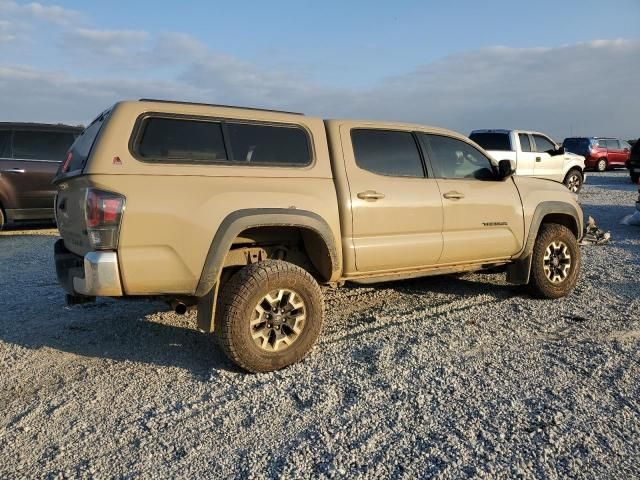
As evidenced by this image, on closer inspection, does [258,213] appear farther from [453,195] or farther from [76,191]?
[453,195]

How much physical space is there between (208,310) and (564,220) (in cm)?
433

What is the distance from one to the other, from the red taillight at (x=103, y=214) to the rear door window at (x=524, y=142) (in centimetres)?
1271

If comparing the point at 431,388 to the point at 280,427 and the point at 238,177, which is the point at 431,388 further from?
the point at 238,177

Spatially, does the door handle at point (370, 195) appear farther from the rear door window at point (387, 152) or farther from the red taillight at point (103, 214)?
the red taillight at point (103, 214)

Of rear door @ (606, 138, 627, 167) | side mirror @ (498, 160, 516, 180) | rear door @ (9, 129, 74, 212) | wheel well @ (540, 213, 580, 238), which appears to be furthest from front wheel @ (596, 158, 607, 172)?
rear door @ (9, 129, 74, 212)

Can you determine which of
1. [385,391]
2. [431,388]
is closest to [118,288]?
[385,391]

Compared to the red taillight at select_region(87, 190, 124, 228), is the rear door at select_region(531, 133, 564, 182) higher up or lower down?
higher up

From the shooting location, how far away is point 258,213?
3.64m

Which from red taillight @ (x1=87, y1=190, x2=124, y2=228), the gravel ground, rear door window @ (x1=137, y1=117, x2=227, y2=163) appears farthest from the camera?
rear door window @ (x1=137, y1=117, x2=227, y2=163)

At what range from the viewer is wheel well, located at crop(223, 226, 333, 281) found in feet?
13.0

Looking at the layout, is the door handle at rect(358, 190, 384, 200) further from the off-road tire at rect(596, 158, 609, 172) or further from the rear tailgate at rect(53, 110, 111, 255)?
the off-road tire at rect(596, 158, 609, 172)

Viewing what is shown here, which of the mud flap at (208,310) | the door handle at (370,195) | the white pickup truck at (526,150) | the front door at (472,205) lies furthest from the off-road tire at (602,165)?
the mud flap at (208,310)

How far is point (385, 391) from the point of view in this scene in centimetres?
339

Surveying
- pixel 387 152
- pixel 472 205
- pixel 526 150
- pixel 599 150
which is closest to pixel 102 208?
pixel 387 152
